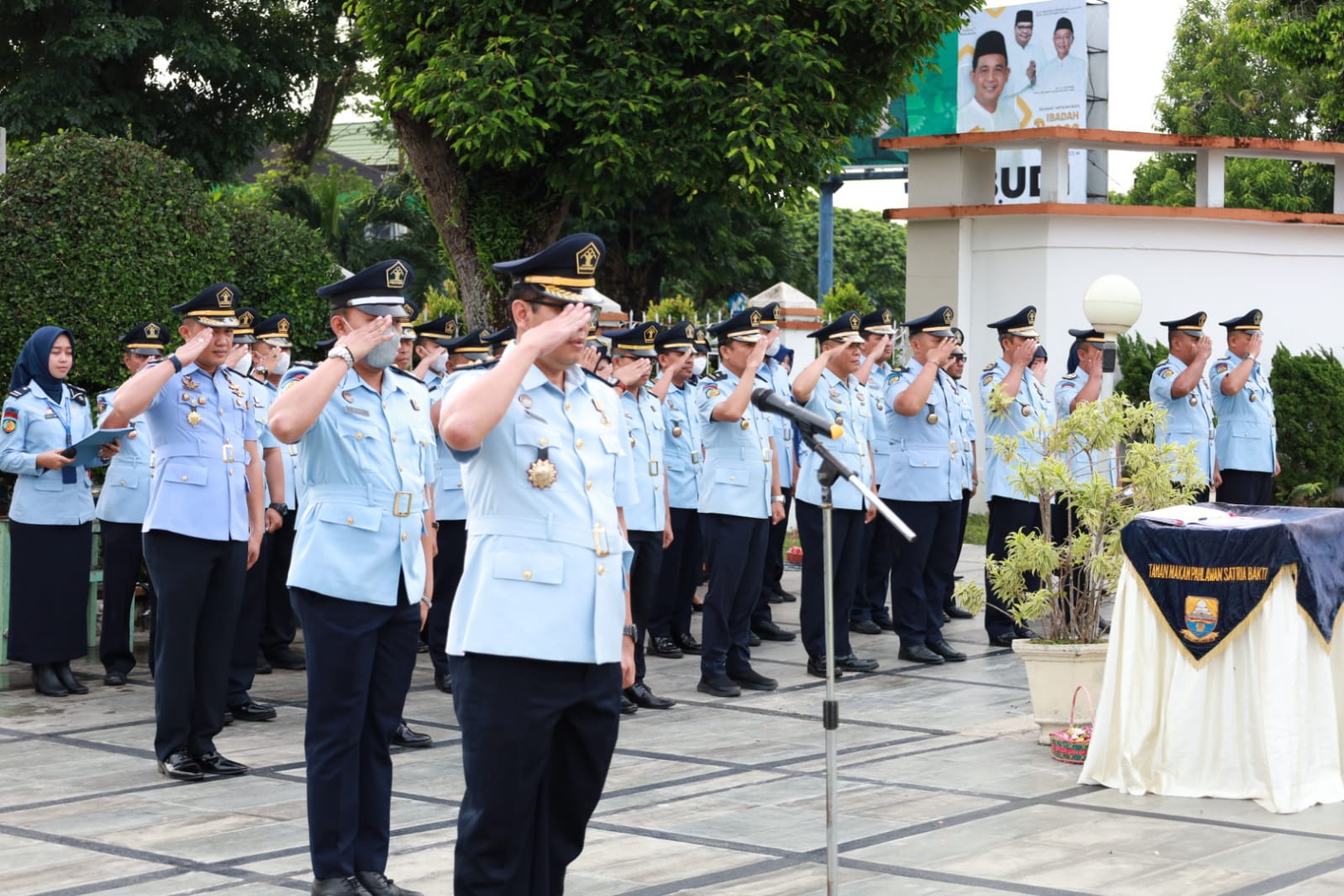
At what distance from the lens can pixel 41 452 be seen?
9.00m

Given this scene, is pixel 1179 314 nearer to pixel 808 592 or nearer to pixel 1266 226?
pixel 1266 226

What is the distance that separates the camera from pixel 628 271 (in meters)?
27.7

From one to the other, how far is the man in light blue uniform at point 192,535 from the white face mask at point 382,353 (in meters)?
1.70

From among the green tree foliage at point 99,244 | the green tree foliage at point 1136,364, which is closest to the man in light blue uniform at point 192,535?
the green tree foliage at point 99,244

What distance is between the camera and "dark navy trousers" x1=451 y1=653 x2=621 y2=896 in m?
4.25

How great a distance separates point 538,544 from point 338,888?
1561mm

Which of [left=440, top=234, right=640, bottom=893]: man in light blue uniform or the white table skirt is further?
the white table skirt

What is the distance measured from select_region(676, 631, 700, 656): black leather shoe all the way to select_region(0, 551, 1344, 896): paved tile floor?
1853 millimetres

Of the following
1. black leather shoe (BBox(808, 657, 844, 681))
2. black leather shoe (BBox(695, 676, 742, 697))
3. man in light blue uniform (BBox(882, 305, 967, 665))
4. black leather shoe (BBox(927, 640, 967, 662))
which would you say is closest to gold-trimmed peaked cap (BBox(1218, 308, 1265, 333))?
man in light blue uniform (BBox(882, 305, 967, 665))

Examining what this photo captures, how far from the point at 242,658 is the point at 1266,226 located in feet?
44.5

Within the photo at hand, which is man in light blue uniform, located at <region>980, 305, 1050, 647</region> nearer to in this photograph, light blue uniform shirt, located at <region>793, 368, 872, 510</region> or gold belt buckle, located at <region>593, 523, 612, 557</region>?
light blue uniform shirt, located at <region>793, 368, 872, 510</region>

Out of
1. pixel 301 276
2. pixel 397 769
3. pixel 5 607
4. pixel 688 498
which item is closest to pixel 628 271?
pixel 301 276

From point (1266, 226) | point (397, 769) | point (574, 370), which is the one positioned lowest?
point (397, 769)

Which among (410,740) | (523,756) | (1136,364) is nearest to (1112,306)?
(1136,364)
